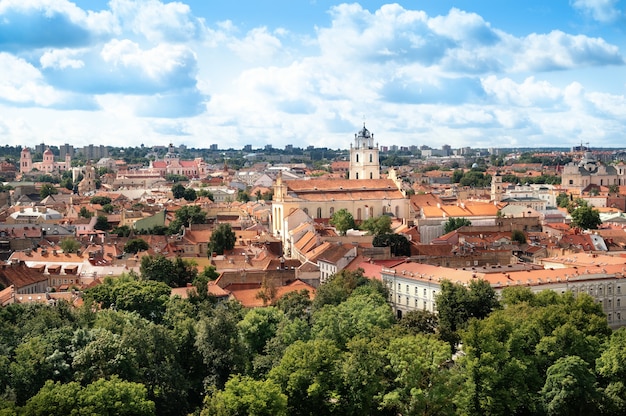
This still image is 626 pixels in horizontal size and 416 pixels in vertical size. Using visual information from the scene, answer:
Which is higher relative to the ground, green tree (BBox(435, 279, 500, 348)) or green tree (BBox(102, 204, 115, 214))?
green tree (BBox(435, 279, 500, 348))

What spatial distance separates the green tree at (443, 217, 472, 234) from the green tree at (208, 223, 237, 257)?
64.5ft

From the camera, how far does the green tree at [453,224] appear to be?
79619 mm

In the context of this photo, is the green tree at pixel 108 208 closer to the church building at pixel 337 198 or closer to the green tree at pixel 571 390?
the church building at pixel 337 198

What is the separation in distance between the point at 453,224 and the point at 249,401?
5220 centimetres

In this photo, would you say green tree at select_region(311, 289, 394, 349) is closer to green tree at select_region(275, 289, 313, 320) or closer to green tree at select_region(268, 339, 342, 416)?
green tree at select_region(275, 289, 313, 320)

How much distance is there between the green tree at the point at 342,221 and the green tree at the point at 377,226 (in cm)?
105

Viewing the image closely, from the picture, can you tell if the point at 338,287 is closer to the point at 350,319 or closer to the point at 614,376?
the point at 350,319

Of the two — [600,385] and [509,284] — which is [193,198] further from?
[600,385]

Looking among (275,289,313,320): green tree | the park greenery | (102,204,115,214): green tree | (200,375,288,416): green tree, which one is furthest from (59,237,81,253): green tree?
(200,375,288,416): green tree

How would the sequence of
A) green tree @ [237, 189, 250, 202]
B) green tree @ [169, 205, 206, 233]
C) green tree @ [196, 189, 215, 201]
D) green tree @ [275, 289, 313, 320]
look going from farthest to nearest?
green tree @ [196, 189, 215, 201]
green tree @ [237, 189, 250, 202]
green tree @ [169, 205, 206, 233]
green tree @ [275, 289, 313, 320]

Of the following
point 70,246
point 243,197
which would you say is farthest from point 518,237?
point 243,197

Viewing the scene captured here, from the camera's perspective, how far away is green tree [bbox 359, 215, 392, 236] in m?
75.3

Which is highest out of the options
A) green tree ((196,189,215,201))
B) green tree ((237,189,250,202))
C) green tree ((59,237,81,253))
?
green tree ((59,237,81,253))

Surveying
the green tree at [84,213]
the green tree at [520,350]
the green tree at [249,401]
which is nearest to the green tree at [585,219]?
the green tree at [520,350]
